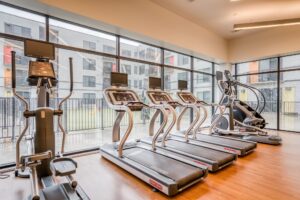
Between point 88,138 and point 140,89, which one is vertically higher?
point 140,89

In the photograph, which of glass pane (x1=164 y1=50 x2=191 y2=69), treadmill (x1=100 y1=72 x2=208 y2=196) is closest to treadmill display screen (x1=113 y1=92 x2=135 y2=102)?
treadmill (x1=100 y1=72 x2=208 y2=196)

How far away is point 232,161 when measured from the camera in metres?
3.36

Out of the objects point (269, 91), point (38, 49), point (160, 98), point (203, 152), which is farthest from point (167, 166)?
point (269, 91)

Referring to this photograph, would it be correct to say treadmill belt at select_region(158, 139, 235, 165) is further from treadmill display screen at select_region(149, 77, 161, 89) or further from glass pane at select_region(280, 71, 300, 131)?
glass pane at select_region(280, 71, 300, 131)

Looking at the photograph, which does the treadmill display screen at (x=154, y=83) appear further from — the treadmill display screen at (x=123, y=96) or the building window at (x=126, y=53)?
the building window at (x=126, y=53)

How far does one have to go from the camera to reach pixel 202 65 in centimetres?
766

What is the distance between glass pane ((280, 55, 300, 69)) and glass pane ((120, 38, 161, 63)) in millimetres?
4813

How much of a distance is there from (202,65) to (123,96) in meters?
4.98

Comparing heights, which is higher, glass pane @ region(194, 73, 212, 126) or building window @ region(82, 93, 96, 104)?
glass pane @ region(194, 73, 212, 126)

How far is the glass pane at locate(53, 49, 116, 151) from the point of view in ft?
13.6

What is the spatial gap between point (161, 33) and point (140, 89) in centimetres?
176

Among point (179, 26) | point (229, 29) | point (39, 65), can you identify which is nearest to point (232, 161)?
point (39, 65)

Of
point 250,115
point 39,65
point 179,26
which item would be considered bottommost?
point 250,115

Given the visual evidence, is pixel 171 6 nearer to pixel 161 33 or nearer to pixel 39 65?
pixel 161 33
